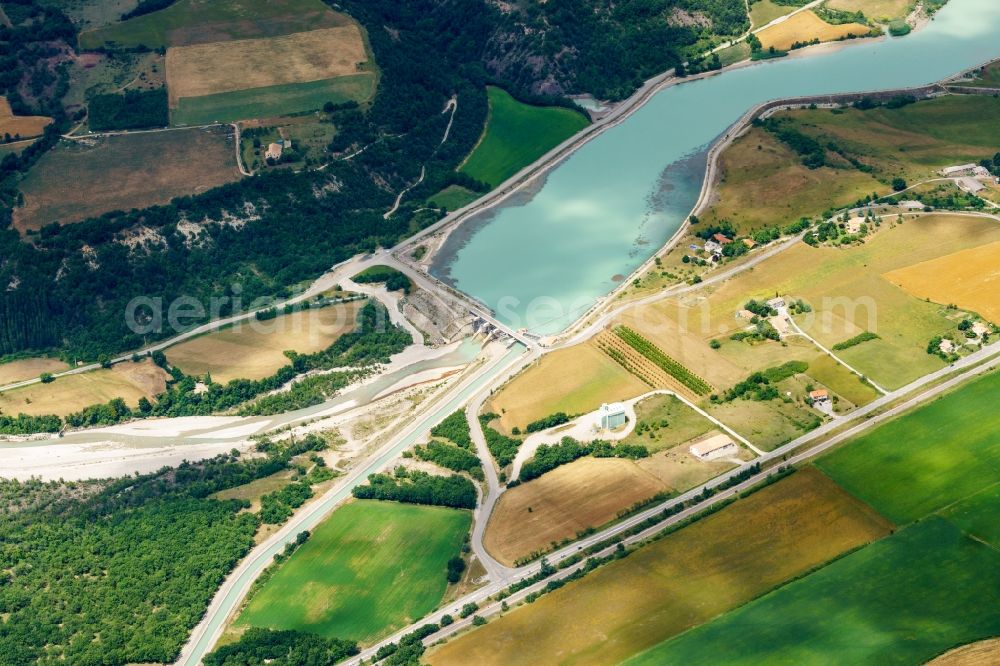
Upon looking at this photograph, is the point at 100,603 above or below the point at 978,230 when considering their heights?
below

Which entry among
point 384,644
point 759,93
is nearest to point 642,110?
point 759,93

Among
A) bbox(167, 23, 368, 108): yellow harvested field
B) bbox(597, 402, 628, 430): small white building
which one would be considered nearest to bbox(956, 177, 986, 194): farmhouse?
bbox(597, 402, 628, 430): small white building

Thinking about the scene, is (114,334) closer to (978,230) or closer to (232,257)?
(232,257)

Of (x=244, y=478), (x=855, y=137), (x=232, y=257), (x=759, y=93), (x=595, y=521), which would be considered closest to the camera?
(x=595, y=521)

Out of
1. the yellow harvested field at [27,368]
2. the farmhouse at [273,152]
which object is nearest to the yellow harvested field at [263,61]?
the farmhouse at [273,152]

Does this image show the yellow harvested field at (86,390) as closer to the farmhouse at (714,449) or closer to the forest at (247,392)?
the forest at (247,392)
